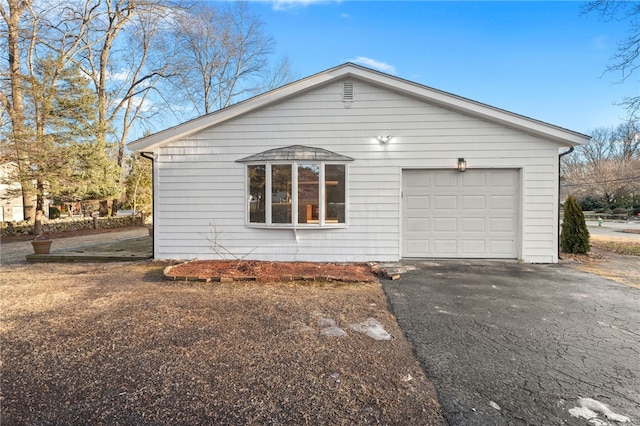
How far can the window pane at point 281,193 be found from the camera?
7.27m

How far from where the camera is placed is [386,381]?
8.29 ft

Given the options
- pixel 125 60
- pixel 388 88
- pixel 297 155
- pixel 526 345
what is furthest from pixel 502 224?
pixel 125 60

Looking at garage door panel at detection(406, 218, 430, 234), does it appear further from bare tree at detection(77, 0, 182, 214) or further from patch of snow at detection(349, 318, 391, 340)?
bare tree at detection(77, 0, 182, 214)

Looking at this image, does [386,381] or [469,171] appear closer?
[386,381]

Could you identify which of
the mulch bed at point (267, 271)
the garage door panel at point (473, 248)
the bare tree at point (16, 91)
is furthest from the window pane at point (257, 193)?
the bare tree at point (16, 91)

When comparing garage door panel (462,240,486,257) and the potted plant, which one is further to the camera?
the potted plant

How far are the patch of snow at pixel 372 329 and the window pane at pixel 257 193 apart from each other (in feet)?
13.8

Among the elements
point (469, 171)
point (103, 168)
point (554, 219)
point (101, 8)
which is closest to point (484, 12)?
point (469, 171)

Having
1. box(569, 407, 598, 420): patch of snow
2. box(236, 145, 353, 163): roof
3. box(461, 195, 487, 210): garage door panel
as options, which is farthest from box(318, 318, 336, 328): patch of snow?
box(461, 195, 487, 210): garage door panel

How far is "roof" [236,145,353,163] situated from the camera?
7215 millimetres

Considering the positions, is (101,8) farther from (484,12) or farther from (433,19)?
(484,12)

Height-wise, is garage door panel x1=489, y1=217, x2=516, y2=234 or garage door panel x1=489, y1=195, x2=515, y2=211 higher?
garage door panel x1=489, y1=195, x2=515, y2=211

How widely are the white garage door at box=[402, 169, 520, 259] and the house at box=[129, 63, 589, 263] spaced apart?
0.08 ft

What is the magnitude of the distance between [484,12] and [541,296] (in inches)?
310
